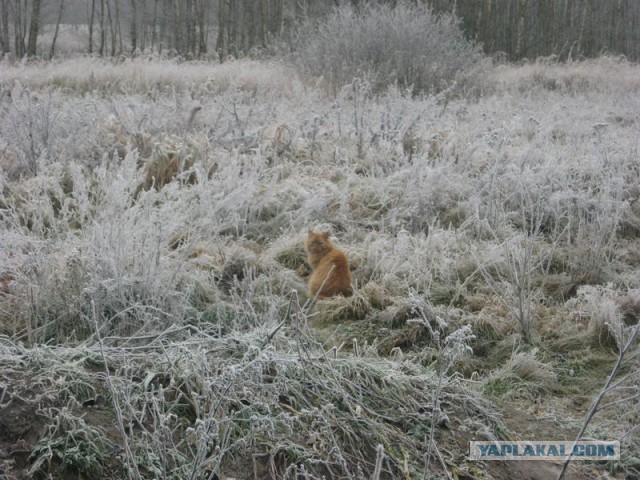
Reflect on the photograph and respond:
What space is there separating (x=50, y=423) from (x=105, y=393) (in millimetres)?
249

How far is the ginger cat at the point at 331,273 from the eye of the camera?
13.9 feet

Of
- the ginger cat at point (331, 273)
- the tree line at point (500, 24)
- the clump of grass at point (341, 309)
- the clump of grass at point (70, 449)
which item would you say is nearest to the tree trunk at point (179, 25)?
the tree line at point (500, 24)

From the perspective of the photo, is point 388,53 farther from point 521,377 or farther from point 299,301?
point 521,377

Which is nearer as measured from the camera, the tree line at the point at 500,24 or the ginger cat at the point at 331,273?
the ginger cat at the point at 331,273

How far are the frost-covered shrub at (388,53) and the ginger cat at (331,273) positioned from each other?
27.2ft

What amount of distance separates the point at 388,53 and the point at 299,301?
9.30m

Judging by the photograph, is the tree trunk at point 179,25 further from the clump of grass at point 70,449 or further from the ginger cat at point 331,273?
the clump of grass at point 70,449

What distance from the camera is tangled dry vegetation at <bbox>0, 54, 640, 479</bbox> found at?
→ 2432 millimetres

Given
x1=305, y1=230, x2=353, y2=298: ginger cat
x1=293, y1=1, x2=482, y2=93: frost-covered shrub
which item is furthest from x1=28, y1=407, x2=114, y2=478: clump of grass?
x1=293, y1=1, x2=482, y2=93: frost-covered shrub

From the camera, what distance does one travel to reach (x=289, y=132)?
269 inches

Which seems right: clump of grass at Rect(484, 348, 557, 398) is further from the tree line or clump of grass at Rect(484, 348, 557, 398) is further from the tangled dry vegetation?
the tree line

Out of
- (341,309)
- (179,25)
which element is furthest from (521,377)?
(179,25)

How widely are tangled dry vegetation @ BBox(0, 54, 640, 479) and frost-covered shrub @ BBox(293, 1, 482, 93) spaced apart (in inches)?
192

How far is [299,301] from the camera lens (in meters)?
4.28
